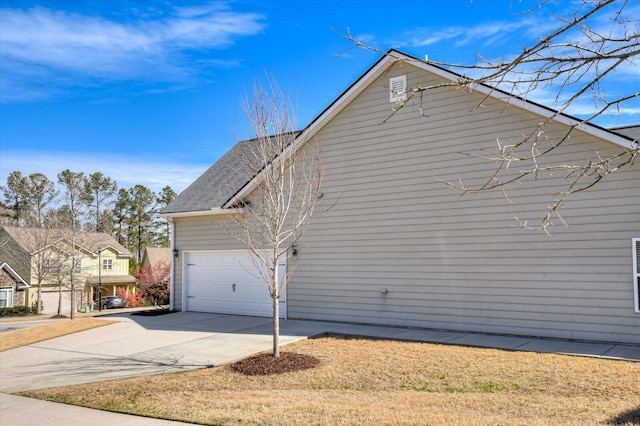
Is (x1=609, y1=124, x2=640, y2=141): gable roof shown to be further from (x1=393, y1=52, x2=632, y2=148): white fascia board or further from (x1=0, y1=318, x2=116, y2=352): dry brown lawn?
(x1=0, y1=318, x2=116, y2=352): dry brown lawn

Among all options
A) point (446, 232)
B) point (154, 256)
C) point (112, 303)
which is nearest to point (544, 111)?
point (446, 232)

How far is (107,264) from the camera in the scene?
44.7 meters

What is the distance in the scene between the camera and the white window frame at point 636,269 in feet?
34.1

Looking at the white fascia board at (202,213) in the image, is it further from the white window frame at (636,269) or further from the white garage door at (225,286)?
the white window frame at (636,269)

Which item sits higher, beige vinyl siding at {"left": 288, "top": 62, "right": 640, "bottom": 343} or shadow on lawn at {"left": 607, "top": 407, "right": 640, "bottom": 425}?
beige vinyl siding at {"left": 288, "top": 62, "right": 640, "bottom": 343}

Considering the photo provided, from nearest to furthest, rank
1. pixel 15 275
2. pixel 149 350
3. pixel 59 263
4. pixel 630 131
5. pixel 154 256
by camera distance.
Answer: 1. pixel 149 350
2. pixel 630 131
3. pixel 59 263
4. pixel 15 275
5. pixel 154 256

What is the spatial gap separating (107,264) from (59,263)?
42.1ft

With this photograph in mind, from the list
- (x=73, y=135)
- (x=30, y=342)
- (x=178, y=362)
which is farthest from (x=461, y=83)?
(x=73, y=135)

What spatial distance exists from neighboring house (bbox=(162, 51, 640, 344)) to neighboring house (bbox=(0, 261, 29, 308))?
86.4 feet

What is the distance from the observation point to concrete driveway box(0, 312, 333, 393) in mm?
9953

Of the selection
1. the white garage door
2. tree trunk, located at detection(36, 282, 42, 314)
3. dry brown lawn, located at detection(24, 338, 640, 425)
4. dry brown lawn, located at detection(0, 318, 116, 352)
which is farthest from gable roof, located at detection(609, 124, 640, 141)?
tree trunk, located at detection(36, 282, 42, 314)

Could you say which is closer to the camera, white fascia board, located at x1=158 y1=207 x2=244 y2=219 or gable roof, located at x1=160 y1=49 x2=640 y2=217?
gable roof, located at x1=160 y1=49 x2=640 y2=217

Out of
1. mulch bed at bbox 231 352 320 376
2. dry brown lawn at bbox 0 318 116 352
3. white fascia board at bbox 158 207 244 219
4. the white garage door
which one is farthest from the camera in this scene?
white fascia board at bbox 158 207 244 219

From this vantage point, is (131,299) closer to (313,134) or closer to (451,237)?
(313,134)
